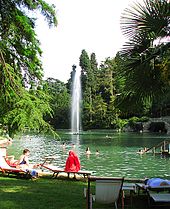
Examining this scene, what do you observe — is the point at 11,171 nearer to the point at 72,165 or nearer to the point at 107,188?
the point at 72,165

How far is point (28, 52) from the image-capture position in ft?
31.6

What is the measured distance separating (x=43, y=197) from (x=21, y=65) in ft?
12.4

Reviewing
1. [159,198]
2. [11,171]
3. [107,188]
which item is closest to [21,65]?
[11,171]

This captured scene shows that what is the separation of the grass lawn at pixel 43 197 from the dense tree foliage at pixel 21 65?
1.79m

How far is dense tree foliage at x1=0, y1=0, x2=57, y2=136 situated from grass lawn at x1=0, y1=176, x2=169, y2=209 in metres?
1.79

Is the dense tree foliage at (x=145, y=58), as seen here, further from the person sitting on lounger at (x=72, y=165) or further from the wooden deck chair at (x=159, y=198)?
the person sitting on lounger at (x=72, y=165)

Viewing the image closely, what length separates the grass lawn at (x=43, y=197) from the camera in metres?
6.92

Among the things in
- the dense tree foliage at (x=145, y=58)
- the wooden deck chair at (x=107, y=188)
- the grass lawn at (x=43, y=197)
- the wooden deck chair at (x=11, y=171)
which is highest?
the dense tree foliage at (x=145, y=58)

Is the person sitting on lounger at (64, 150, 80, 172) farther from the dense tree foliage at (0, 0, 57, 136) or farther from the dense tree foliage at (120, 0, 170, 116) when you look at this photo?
the dense tree foliage at (120, 0, 170, 116)

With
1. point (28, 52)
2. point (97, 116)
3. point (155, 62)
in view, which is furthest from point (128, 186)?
point (97, 116)

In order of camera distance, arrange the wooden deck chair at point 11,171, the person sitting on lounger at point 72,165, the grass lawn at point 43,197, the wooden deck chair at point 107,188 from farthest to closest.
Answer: the person sitting on lounger at point 72,165 → the wooden deck chair at point 11,171 → the grass lawn at point 43,197 → the wooden deck chair at point 107,188

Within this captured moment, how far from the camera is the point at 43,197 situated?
773 centimetres

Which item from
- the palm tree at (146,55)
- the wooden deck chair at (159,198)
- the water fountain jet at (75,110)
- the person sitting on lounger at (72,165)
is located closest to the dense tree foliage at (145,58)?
the palm tree at (146,55)

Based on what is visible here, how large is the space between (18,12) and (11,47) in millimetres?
1024
